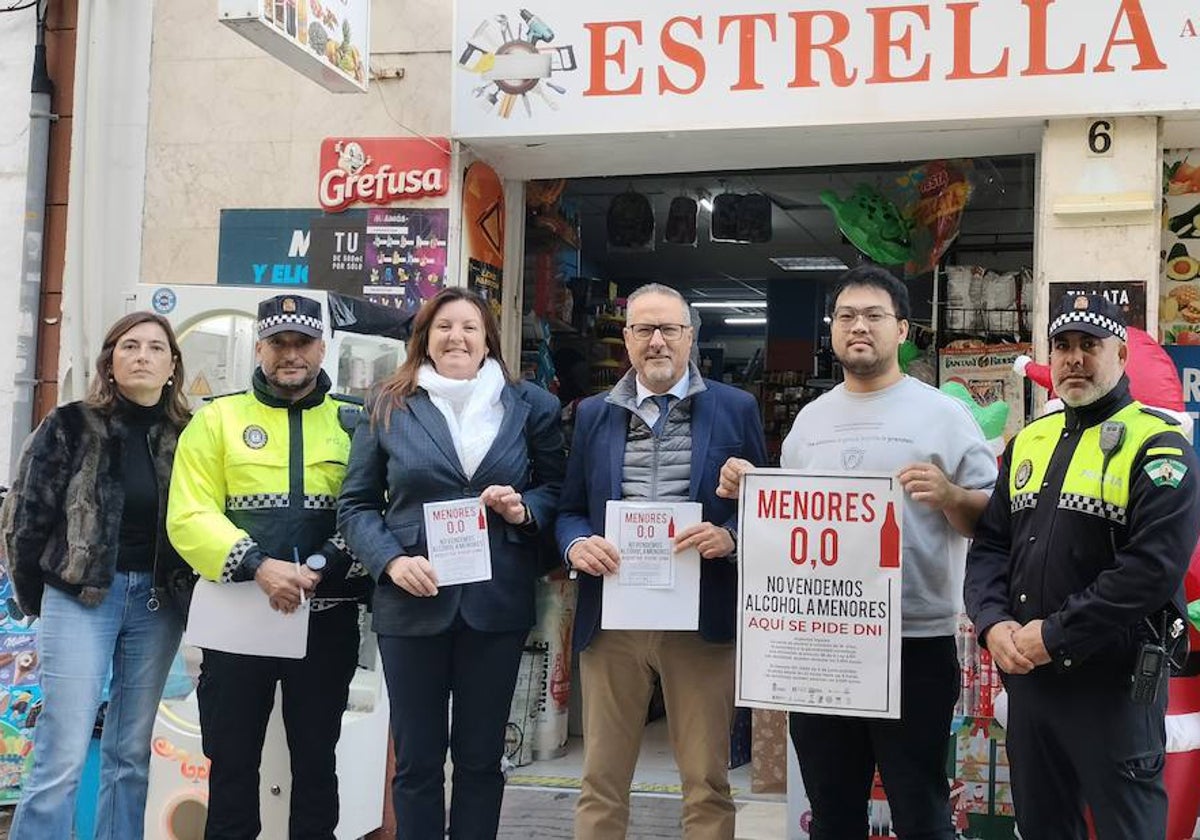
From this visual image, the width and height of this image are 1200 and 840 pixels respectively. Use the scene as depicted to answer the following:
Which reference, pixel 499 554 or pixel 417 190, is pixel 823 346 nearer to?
pixel 417 190

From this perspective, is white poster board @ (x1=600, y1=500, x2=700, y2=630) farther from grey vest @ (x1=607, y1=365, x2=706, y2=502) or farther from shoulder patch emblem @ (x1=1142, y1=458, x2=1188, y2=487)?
shoulder patch emblem @ (x1=1142, y1=458, x2=1188, y2=487)

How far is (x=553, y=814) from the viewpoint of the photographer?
17.7ft

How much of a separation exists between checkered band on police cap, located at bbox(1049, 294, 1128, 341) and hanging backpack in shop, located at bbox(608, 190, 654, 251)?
443cm

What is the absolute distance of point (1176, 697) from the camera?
388 centimetres

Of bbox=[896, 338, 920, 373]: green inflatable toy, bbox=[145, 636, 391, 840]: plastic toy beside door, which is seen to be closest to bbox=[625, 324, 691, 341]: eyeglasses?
bbox=[145, 636, 391, 840]: plastic toy beside door

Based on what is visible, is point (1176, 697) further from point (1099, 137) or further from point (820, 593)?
point (1099, 137)

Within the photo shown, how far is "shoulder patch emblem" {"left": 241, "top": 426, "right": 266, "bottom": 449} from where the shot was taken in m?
3.78

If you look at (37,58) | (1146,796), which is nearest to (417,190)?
(37,58)

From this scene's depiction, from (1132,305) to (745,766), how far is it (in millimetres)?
2800

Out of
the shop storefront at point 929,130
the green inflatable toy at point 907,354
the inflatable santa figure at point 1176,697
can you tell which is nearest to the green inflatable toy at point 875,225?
the shop storefront at point 929,130

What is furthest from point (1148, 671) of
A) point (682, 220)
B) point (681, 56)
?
point (682, 220)

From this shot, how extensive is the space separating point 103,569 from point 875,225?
13.7ft

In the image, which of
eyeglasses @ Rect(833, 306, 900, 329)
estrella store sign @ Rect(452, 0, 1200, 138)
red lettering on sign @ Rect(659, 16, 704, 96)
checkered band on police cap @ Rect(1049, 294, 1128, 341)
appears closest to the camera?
checkered band on police cap @ Rect(1049, 294, 1128, 341)

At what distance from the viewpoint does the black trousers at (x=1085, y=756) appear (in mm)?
2955
